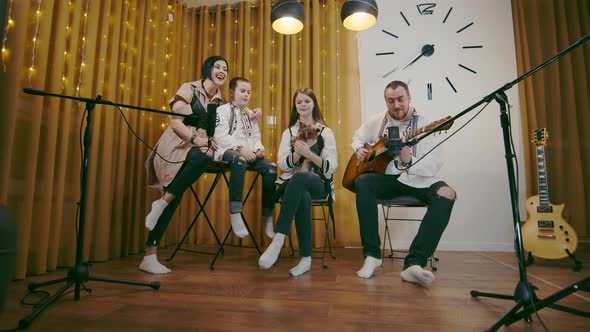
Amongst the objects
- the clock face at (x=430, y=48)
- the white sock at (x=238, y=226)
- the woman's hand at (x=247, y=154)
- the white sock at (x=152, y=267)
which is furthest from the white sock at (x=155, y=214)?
the clock face at (x=430, y=48)

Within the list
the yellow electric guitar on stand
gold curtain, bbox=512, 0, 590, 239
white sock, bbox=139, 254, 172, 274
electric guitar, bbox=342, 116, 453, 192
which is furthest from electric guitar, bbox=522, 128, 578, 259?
white sock, bbox=139, 254, 172, 274

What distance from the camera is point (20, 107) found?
5.15 feet

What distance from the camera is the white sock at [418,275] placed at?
1376 mm

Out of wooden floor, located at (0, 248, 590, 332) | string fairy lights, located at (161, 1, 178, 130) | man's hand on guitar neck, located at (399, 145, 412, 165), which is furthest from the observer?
string fairy lights, located at (161, 1, 178, 130)

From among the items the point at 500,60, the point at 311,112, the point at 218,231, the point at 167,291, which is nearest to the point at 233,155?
the point at 311,112

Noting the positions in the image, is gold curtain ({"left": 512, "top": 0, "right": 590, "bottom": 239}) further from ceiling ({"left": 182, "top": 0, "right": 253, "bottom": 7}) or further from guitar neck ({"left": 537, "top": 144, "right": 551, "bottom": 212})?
ceiling ({"left": 182, "top": 0, "right": 253, "bottom": 7})

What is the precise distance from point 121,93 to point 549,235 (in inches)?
119

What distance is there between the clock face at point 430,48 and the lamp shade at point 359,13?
0.88 meters

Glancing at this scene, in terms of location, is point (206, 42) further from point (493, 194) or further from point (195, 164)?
point (493, 194)

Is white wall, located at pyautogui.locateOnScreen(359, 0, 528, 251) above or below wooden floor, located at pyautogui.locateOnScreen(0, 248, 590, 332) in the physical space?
above

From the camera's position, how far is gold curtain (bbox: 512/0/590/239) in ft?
8.30

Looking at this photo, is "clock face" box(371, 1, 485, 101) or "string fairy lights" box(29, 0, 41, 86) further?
"clock face" box(371, 1, 485, 101)

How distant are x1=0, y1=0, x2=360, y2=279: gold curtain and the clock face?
0.34m

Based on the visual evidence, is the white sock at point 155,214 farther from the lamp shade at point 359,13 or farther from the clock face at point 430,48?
the clock face at point 430,48
